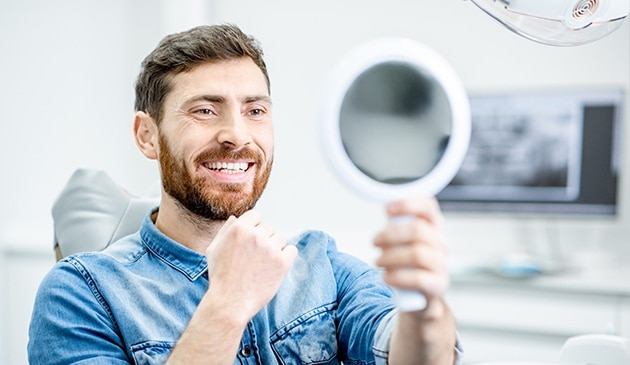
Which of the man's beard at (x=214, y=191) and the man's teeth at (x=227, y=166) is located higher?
the man's teeth at (x=227, y=166)

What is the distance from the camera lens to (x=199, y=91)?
1243 millimetres

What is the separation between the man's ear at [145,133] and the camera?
137 centimetres

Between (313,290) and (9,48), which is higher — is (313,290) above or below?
below

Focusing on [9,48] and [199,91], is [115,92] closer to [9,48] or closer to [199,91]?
[9,48]

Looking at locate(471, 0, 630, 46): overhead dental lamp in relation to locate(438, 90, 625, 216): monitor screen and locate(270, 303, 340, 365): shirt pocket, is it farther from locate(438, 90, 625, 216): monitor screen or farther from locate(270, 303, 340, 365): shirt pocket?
locate(438, 90, 625, 216): monitor screen

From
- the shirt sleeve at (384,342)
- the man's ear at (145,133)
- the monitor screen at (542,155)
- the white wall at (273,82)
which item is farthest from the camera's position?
the white wall at (273,82)

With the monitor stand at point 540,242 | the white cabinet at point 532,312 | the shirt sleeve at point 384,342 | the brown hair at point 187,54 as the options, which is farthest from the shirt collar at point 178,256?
the monitor stand at point 540,242

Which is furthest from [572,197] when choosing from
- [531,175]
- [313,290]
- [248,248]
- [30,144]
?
[30,144]

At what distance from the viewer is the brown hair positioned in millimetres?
1258

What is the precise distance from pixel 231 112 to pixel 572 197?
2141 mm

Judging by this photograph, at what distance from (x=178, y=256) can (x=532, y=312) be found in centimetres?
188

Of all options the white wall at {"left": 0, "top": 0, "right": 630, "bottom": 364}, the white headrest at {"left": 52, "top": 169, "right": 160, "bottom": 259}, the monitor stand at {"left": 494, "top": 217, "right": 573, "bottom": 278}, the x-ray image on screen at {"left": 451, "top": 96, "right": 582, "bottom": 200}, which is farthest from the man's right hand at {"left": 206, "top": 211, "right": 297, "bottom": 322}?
the white wall at {"left": 0, "top": 0, "right": 630, "bottom": 364}

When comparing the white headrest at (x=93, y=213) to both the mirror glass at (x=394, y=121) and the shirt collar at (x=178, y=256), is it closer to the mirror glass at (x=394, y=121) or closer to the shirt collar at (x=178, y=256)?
the shirt collar at (x=178, y=256)

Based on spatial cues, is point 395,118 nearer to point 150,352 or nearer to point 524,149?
point 150,352
